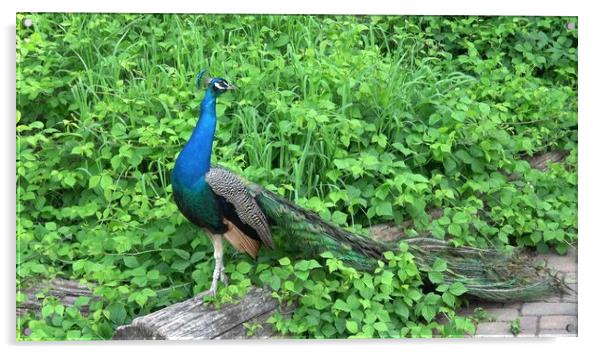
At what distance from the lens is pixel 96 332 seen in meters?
2.75

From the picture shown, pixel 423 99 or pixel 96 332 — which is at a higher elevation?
pixel 423 99

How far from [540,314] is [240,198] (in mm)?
964

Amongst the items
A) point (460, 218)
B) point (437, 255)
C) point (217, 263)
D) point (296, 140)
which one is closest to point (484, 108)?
point (460, 218)

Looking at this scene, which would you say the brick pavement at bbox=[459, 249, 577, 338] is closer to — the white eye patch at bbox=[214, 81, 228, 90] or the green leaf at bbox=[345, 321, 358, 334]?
the green leaf at bbox=[345, 321, 358, 334]

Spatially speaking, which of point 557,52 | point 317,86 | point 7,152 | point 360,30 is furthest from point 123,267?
point 557,52

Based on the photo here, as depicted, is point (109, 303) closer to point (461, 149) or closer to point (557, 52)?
point (461, 149)

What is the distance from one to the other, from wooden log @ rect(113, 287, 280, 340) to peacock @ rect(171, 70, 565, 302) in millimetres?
77

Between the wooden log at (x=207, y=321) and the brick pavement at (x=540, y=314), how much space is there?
592 millimetres

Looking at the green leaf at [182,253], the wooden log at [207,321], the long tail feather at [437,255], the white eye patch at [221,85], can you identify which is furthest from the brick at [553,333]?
the white eye patch at [221,85]

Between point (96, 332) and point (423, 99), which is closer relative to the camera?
point (96, 332)

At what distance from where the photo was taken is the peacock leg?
274 centimetres

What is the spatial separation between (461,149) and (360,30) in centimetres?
48

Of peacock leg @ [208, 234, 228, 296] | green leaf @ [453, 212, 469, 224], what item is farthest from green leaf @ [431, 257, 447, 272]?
peacock leg @ [208, 234, 228, 296]

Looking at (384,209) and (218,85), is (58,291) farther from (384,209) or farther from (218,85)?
(384,209)
